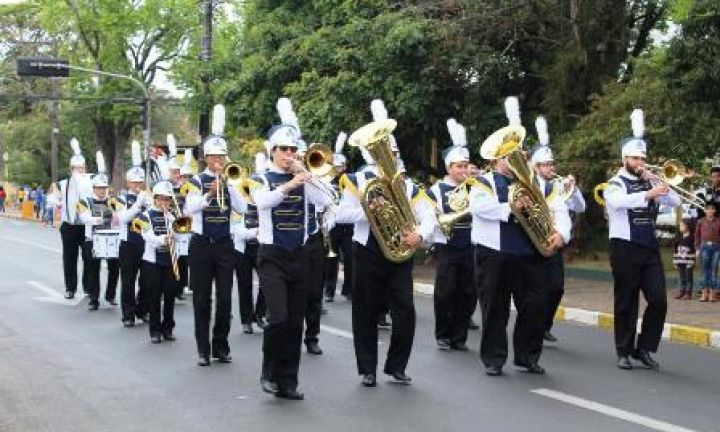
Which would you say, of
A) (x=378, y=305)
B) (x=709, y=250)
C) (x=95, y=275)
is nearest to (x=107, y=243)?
(x=95, y=275)

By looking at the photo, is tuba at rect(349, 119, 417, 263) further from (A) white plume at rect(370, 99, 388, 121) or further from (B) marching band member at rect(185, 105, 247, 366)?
(B) marching band member at rect(185, 105, 247, 366)

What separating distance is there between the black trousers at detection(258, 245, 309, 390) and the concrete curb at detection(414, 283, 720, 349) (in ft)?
16.2

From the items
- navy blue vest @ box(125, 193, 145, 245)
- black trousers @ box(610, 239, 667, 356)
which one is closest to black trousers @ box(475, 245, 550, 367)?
black trousers @ box(610, 239, 667, 356)

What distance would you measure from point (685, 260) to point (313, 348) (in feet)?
21.3

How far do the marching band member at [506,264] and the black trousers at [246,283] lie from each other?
151 inches

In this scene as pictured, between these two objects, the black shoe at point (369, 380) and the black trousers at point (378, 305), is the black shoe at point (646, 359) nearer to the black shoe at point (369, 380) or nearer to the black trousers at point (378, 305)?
the black trousers at point (378, 305)

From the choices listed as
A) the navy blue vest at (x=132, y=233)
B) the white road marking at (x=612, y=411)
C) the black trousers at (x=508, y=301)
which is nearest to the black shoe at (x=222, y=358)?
the black trousers at (x=508, y=301)

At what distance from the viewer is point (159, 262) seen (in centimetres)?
1184

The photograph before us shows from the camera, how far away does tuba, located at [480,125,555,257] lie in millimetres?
9125

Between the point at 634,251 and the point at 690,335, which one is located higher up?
the point at 634,251

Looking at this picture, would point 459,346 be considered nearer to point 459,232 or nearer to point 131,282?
point 459,232

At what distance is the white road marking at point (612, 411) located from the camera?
734 cm

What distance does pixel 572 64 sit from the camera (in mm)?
19047

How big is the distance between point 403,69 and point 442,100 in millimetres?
1053
